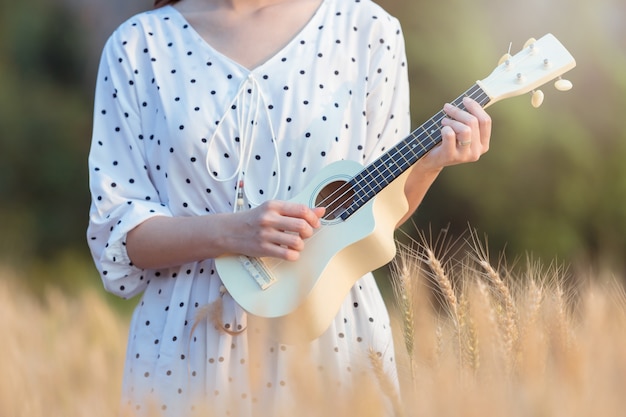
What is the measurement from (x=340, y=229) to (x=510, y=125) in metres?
3.58

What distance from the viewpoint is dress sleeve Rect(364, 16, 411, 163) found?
158 centimetres

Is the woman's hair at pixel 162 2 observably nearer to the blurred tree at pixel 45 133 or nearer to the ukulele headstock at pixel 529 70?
the ukulele headstock at pixel 529 70

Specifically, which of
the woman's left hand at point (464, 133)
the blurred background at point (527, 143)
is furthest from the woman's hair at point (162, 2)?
the blurred background at point (527, 143)

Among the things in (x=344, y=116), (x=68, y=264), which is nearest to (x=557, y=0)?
(x=68, y=264)

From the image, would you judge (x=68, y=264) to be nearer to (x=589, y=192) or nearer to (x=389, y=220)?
(x=589, y=192)

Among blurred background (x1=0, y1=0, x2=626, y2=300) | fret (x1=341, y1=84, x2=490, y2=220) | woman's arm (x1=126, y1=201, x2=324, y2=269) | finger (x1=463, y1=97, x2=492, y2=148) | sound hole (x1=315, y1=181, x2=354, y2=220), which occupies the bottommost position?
woman's arm (x1=126, y1=201, x2=324, y2=269)

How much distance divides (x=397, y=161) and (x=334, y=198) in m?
0.12

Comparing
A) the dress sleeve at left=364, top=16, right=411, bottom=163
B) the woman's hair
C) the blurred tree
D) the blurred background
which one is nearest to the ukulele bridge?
the dress sleeve at left=364, top=16, right=411, bottom=163

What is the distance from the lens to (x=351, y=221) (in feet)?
4.72

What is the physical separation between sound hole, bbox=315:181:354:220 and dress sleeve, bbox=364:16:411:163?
5.0 inches

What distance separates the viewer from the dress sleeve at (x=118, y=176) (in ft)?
5.04

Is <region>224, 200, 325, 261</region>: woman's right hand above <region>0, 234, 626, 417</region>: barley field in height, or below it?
above

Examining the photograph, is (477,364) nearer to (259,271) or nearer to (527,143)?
(259,271)

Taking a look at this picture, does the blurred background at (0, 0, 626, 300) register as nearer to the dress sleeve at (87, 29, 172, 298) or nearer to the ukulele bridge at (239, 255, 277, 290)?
the dress sleeve at (87, 29, 172, 298)
